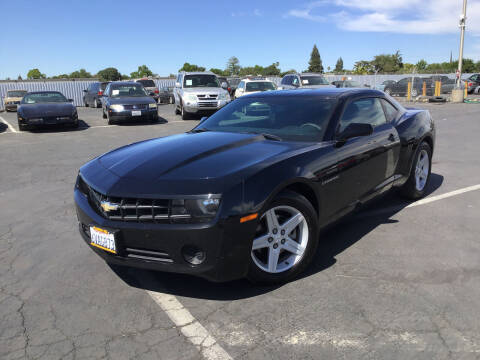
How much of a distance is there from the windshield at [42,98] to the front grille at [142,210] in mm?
13261

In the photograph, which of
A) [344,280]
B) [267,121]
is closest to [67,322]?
Answer: [344,280]

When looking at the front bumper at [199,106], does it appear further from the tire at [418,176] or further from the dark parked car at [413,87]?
the dark parked car at [413,87]

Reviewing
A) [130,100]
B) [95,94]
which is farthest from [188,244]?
[95,94]

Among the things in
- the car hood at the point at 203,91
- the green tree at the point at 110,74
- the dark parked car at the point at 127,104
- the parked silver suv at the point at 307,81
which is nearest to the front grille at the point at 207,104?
the car hood at the point at 203,91

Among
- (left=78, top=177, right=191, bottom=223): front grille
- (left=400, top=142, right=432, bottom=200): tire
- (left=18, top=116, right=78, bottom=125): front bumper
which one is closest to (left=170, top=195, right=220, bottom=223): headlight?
(left=78, top=177, right=191, bottom=223): front grille

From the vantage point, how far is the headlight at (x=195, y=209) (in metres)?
2.71

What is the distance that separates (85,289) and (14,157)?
7.35 metres

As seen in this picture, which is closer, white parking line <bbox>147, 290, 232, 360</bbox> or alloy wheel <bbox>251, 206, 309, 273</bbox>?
white parking line <bbox>147, 290, 232, 360</bbox>

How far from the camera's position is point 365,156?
4.03m

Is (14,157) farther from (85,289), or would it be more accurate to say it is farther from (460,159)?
(460,159)

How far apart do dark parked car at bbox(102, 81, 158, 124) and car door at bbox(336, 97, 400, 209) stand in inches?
447

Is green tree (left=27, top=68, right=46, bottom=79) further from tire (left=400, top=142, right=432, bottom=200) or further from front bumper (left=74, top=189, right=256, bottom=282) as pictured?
front bumper (left=74, top=189, right=256, bottom=282)

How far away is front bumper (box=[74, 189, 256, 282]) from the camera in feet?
8.87

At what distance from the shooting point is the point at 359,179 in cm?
396
